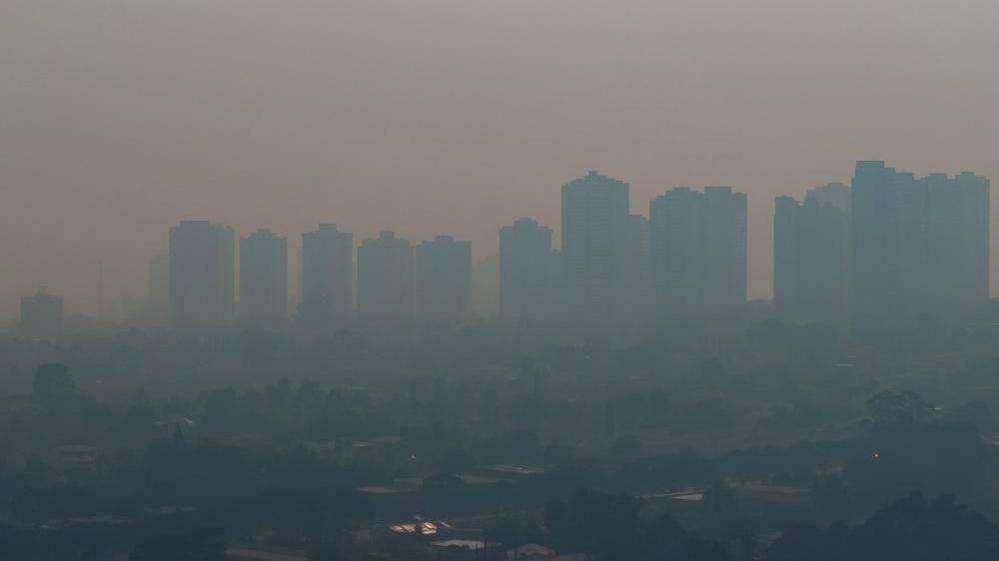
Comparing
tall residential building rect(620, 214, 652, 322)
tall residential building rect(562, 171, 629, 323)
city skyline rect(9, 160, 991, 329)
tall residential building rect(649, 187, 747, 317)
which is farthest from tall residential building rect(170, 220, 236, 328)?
tall residential building rect(649, 187, 747, 317)

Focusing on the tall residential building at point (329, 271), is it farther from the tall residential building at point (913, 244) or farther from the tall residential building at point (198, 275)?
the tall residential building at point (913, 244)

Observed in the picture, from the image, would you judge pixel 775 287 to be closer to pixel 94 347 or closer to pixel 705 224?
pixel 705 224

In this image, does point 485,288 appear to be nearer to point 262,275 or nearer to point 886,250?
point 262,275

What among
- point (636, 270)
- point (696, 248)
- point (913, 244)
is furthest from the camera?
point (636, 270)

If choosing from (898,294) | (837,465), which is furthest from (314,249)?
(837,465)

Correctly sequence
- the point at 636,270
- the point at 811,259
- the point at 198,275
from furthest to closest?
the point at 198,275 → the point at 636,270 → the point at 811,259

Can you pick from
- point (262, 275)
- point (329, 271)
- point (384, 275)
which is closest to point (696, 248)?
point (384, 275)

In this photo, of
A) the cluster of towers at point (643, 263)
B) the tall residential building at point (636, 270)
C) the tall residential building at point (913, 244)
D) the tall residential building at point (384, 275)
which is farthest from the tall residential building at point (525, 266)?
the tall residential building at point (913, 244)
